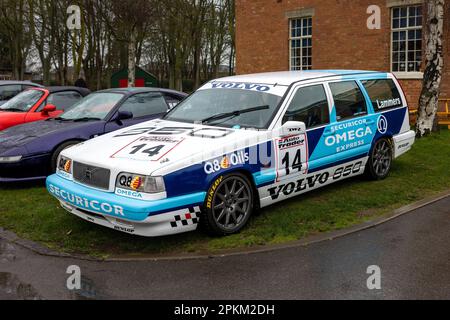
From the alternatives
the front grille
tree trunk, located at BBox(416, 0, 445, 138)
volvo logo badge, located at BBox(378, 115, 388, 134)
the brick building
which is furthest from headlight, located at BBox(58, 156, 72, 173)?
the brick building

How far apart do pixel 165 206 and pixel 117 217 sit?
0.48m

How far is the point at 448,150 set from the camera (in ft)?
34.3

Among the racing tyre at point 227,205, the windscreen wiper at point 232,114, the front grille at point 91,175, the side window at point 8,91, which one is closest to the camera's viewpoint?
the front grille at point 91,175

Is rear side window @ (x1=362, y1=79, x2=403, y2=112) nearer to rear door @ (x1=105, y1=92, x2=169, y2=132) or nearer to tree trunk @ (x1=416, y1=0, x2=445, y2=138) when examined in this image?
rear door @ (x1=105, y1=92, x2=169, y2=132)

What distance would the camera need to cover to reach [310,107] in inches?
252

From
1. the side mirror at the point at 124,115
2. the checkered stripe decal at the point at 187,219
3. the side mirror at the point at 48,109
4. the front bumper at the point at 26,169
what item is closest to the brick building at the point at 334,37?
the side mirror at the point at 124,115

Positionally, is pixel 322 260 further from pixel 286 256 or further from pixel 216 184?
pixel 216 184

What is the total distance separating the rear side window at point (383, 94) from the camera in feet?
24.5

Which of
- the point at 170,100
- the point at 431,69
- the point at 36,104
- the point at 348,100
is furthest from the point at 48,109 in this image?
the point at 431,69

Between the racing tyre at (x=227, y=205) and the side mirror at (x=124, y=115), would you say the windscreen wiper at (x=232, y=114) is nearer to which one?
the racing tyre at (x=227, y=205)

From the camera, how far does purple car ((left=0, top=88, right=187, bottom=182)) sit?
7.41 meters

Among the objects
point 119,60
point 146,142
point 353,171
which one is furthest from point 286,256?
point 119,60

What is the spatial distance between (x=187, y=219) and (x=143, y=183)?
569mm

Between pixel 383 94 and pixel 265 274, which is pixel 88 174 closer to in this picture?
pixel 265 274
